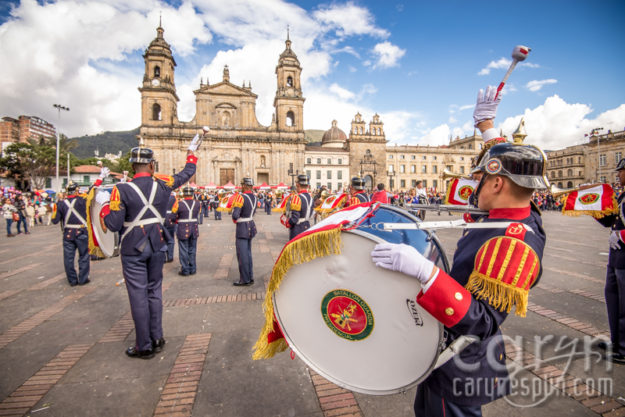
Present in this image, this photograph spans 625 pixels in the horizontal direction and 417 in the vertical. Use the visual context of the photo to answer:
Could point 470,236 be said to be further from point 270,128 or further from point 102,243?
point 270,128

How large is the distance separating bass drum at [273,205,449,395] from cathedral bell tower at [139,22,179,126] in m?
51.8

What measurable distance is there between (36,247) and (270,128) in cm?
4240

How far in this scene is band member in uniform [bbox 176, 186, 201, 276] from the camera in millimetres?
6406

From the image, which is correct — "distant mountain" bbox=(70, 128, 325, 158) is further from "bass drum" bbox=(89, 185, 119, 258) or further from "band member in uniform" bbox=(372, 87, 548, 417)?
"band member in uniform" bbox=(372, 87, 548, 417)

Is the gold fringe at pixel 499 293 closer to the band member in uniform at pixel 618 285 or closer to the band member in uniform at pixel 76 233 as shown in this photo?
the band member in uniform at pixel 618 285

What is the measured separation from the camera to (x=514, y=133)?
2.65 m

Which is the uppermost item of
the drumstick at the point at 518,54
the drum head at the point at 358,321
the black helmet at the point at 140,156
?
the drumstick at the point at 518,54

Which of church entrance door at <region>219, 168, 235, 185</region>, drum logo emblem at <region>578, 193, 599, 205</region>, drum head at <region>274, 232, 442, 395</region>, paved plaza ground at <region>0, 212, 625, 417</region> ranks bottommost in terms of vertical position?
paved plaza ground at <region>0, 212, 625, 417</region>

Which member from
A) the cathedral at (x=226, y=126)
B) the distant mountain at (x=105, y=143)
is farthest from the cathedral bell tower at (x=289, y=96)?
the distant mountain at (x=105, y=143)

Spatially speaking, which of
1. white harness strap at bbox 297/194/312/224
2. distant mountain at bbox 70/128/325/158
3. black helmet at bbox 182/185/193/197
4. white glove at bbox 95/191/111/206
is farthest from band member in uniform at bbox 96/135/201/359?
distant mountain at bbox 70/128/325/158

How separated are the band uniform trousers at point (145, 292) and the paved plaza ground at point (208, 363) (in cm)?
27

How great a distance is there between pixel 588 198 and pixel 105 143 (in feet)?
691

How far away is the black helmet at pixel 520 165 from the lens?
1362 mm

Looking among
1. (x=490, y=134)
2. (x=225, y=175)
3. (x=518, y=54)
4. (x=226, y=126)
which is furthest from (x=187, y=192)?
(x=226, y=126)
